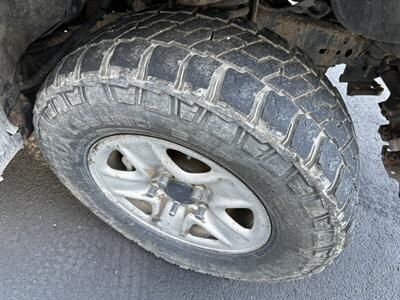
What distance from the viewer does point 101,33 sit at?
1496mm

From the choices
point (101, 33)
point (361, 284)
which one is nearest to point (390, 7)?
point (101, 33)

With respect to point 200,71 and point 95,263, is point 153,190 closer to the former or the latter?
point 95,263

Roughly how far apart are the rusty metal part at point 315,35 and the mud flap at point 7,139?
0.98 meters

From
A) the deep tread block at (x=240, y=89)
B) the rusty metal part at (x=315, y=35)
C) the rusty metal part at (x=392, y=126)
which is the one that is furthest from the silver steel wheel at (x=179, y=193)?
the rusty metal part at (x=392, y=126)

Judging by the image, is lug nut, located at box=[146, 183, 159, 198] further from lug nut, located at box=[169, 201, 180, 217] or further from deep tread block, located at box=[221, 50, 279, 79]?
deep tread block, located at box=[221, 50, 279, 79]

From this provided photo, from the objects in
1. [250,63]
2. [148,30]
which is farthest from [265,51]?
[148,30]

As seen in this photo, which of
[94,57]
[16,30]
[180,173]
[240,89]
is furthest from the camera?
[180,173]

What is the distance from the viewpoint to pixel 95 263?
2082 mm

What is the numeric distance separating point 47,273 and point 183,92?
119cm

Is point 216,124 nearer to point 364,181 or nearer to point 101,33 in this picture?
point 101,33

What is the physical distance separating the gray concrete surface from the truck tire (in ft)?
1.42

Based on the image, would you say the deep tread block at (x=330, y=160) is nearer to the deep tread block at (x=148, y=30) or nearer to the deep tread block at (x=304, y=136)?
the deep tread block at (x=304, y=136)

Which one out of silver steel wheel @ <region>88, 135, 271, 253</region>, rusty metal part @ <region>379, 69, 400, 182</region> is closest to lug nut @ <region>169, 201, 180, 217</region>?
silver steel wheel @ <region>88, 135, 271, 253</region>

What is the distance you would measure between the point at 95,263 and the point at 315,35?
1.33 metres
